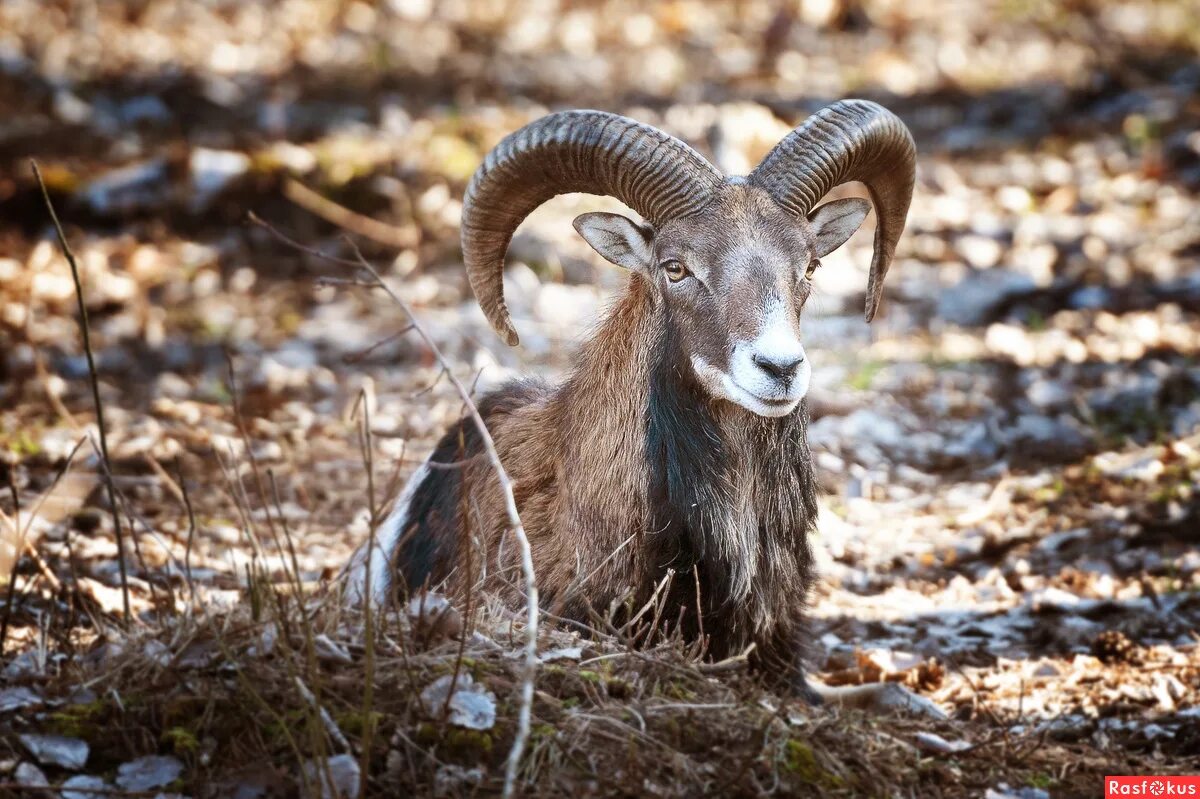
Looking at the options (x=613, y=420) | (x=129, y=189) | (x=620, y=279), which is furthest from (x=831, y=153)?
(x=129, y=189)

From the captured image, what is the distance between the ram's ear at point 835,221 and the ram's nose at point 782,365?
114 centimetres

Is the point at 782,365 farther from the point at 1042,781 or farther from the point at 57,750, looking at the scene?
the point at 57,750

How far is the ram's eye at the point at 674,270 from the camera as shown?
5.71 m

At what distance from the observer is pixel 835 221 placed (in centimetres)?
626

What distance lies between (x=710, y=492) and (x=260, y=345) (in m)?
6.87

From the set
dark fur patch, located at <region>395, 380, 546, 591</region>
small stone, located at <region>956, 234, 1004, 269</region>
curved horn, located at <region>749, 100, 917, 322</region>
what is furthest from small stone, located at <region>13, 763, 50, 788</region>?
small stone, located at <region>956, 234, 1004, 269</region>

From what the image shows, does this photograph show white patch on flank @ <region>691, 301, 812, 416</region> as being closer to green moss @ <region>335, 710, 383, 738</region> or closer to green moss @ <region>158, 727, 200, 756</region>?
green moss @ <region>335, 710, 383, 738</region>

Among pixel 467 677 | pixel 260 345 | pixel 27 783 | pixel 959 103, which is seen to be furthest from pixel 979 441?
pixel 959 103

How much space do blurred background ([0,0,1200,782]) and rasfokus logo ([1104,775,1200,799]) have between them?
2.63ft

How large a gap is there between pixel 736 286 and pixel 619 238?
716 millimetres

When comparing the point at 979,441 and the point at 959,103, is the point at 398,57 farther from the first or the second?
the point at 979,441

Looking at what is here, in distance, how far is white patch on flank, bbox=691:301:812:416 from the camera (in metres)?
5.14

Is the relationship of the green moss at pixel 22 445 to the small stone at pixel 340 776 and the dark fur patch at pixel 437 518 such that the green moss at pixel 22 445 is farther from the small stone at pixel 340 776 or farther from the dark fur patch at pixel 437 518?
the small stone at pixel 340 776

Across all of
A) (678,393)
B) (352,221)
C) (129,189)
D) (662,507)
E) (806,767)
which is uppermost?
(129,189)
